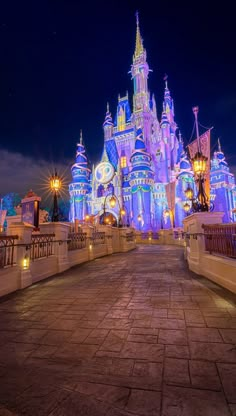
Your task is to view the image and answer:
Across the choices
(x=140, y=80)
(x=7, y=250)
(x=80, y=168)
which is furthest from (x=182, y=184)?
(x=7, y=250)

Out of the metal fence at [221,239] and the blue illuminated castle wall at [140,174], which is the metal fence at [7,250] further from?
the blue illuminated castle wall at [140,174]

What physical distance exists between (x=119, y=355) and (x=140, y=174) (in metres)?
41.2

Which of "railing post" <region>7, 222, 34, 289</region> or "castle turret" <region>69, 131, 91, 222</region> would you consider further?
"castle turret" <region>69, 131, 91, 222</region>

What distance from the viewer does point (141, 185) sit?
138ft

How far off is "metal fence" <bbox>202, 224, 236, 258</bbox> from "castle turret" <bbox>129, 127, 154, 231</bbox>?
32.8 m

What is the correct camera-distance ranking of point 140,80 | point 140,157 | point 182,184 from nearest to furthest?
point 140,157
point 182,184
point 140,80

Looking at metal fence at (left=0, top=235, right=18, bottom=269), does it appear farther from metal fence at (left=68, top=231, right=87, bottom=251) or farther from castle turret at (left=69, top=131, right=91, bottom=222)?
castle turret at (left=69, top=131, right=91, bottom=222)

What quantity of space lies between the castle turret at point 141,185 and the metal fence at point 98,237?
82.7 feet

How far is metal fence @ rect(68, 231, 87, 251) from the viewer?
10.8 metres

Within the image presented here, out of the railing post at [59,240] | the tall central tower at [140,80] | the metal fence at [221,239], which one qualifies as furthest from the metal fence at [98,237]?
the tall central tower at [140,80]

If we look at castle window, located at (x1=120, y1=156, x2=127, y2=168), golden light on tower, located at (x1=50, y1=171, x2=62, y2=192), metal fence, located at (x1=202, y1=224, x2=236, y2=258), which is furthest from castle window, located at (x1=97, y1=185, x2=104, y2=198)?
metal fence, located at (x1=202, y1=224, x2=236, y2=258)

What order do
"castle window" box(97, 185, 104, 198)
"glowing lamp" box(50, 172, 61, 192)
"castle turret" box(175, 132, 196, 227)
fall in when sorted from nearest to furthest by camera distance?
1. "glowing lamp" box(50, 172, 61, 192)
2. "castle turret" box(175, 132, 196, 227)
3. "castle window" box(97, 185, 104, 198)

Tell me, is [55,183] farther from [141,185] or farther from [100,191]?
[100,191]

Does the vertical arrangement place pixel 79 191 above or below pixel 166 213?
above
